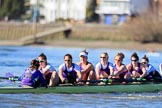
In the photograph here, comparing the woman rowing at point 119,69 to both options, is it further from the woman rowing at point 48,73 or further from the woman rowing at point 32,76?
the woman rowing at point 32,76

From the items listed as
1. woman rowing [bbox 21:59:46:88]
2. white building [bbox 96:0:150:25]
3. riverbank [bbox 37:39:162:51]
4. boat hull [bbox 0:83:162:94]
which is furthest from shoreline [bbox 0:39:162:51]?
woman rowing [bbox 21:59:46:88]

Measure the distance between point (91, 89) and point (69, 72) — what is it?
869mm

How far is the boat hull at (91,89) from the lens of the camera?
2127 centimetres

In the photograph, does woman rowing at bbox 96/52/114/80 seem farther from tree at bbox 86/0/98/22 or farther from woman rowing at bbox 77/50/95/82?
tree at bbox 86/0/98/22

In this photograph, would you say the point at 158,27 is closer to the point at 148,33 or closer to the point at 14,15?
the point at 148,33

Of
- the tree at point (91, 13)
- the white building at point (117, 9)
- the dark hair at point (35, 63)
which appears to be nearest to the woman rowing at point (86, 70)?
the dark hair at point (35, 63)

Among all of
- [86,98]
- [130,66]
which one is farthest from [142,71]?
[86,98]

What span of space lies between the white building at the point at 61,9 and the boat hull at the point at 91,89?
3098 inches

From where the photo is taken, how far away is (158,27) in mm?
72375

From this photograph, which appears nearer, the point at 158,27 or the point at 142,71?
the point at 142,71

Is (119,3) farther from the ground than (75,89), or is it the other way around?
(119,3)

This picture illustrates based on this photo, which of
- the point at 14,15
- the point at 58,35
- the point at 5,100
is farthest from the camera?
the point at 14,15

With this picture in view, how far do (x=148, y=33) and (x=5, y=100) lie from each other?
51202 millimetres

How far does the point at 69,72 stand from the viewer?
22156mm
